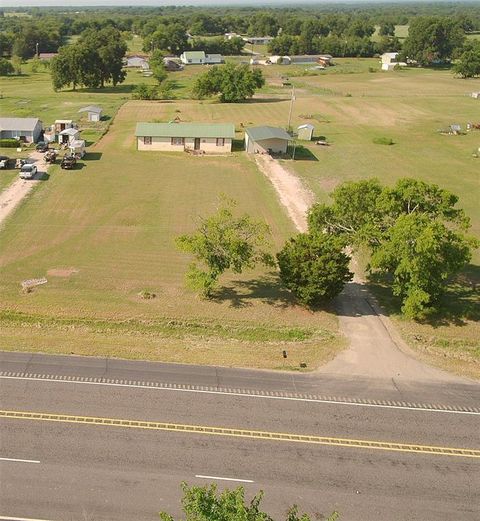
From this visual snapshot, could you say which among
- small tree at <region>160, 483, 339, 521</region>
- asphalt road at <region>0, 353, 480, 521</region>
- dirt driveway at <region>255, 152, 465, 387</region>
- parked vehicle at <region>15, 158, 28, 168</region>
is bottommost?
asphalt road at <region>0, 353, 480, 521</region>

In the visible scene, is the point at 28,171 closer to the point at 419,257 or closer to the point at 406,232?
the point at 406,232

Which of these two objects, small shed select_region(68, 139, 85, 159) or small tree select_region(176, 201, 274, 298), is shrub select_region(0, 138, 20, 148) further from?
small tree select_region(176, 201, 274, 298)

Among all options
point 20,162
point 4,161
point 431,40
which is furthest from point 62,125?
point 431,40

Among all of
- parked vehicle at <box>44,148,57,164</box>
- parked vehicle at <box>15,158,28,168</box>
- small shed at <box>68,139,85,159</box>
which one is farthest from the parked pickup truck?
small shed at <box>68,139,85,159</box>

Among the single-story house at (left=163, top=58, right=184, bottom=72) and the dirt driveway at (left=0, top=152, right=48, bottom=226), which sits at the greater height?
the single-story house at (left=163, top=58, right=184, bottom=72)

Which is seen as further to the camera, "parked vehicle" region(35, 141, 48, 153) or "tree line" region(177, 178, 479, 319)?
"parked vehicle" region(35, 141, 48, 153)

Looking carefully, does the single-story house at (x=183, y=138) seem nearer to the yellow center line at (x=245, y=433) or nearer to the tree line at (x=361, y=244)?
the tree line at (x=361, y=244)

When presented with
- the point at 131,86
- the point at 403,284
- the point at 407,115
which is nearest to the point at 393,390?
the point at 403,284
